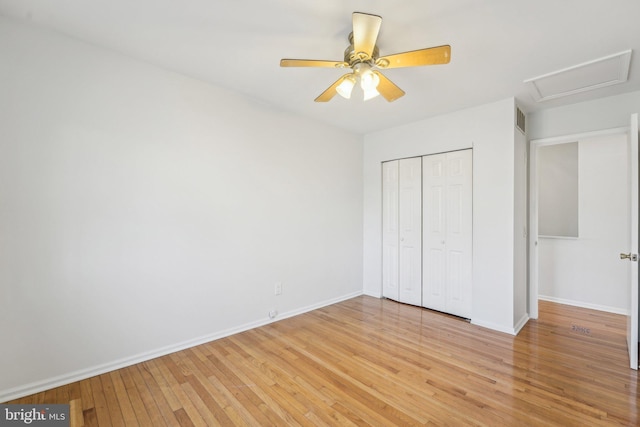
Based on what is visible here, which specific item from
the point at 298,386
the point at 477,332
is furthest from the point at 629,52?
the point at 298,386

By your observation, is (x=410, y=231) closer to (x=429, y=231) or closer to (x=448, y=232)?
(x=429, y=231)

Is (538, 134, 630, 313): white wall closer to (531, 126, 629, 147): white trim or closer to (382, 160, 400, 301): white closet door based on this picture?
(531, 126, 629, 147): white trim

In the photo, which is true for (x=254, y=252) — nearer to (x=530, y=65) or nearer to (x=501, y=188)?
(x=501, y=188)

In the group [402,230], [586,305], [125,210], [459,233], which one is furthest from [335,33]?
[586,305]

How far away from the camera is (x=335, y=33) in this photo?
1.92 metres

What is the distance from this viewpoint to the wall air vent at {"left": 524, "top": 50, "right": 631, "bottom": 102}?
2.20 m

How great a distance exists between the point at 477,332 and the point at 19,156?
4.16 meters

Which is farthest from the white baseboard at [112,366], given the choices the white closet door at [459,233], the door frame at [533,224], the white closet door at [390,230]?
the door frame at [533,224]

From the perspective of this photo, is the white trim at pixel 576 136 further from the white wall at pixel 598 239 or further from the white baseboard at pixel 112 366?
the white baseboard at pixel 112 366

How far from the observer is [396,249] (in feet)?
13.2

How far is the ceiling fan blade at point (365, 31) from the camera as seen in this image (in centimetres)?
150

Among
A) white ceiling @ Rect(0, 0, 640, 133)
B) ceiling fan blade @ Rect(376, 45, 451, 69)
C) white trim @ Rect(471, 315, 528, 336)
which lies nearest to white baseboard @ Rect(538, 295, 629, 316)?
white trim @ Rect(471, 315, 528, 336)

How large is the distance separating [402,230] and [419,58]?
2606 mm

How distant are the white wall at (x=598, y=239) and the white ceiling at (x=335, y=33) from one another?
49.9 inches
